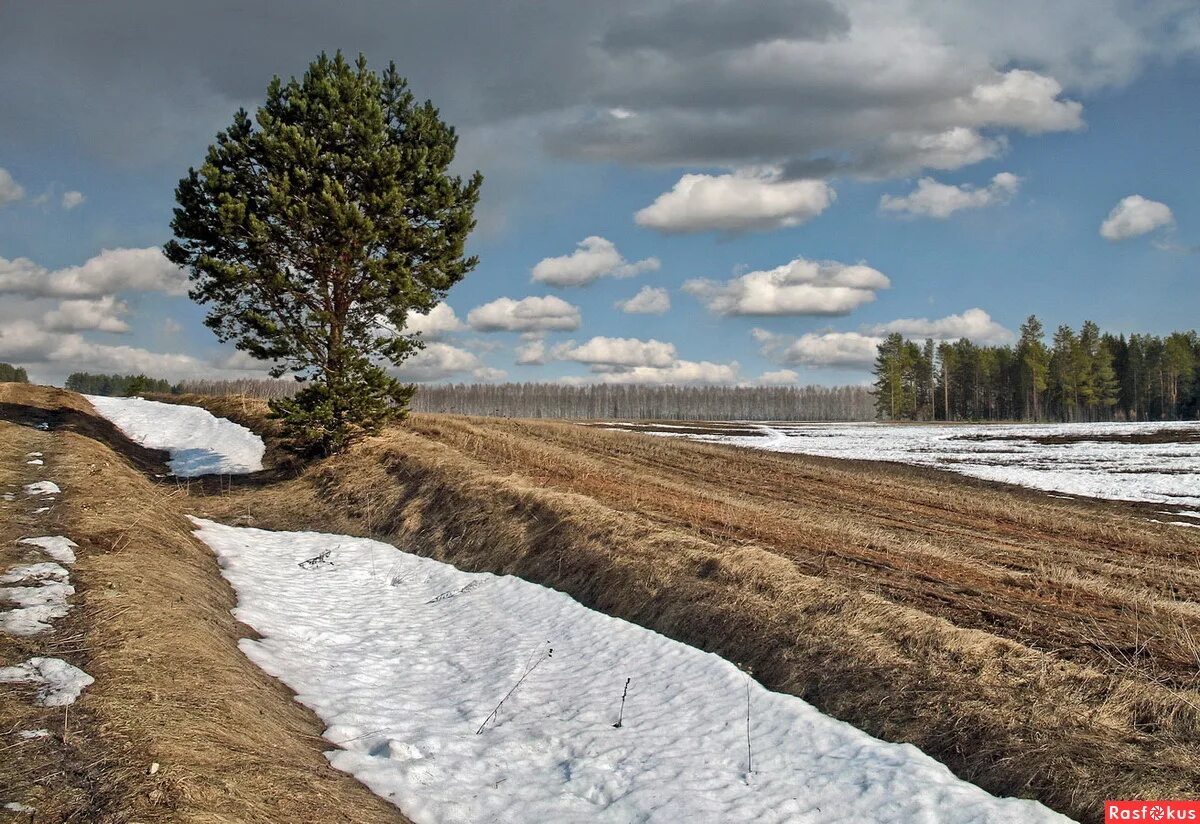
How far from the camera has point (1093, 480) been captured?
3262cm

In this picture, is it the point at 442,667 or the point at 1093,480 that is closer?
the point at 442,667

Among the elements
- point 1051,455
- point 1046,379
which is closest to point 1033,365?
point 1046,379

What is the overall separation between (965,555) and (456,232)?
17008 millimetres

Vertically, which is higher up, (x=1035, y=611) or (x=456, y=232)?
(x=456, y=232)

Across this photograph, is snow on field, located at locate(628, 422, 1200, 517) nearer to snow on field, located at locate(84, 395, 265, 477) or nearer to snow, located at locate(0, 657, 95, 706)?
snow, located at locate(0, 657, 95, 706)

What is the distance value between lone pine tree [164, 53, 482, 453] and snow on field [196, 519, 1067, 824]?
433 inches

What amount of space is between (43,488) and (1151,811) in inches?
670

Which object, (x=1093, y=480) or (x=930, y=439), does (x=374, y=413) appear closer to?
(x=1093, y=480)

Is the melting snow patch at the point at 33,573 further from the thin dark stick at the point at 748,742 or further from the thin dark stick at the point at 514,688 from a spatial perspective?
the thin dark stick at the point at 748,742

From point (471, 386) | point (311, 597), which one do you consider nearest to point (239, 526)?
point (311, 597)

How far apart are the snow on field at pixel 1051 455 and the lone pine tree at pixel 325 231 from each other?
25246 millimetres

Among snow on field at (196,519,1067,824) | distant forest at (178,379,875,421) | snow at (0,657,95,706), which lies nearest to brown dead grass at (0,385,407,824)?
snow at (0,657,95,706)

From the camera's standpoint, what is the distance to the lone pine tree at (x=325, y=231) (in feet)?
69.8

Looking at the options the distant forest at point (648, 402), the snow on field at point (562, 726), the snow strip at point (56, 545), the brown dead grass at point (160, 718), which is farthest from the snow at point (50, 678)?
the distant forest at point (648, 402)
